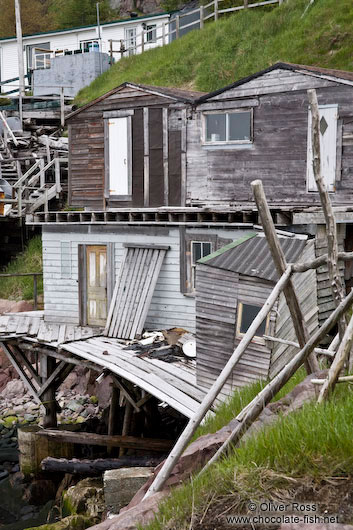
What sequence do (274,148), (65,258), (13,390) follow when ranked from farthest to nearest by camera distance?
(13,390), (65,258), (274,148)

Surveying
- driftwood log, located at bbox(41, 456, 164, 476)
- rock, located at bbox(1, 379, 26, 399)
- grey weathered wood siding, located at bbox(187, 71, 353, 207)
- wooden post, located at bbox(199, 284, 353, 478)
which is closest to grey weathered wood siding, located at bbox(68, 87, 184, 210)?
grey weathered wood siding, located at bbox(187, 71, 353, 207)

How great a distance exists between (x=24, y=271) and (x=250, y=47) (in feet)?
56.9

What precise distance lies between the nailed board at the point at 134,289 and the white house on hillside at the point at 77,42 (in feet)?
93.4

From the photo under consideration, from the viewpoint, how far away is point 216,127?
19.5 metres

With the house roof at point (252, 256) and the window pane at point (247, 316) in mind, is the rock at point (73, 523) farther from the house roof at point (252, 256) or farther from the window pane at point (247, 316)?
the house roof at point (252, 256)

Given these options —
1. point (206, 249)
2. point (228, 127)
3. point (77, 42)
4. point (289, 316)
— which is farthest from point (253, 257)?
point (77, 42)

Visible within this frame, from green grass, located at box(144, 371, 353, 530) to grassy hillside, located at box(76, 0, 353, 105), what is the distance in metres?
25.7

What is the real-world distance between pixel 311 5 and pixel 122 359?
25621mm

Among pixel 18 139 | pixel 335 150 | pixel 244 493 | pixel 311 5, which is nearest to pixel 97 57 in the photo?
pixel 18 139

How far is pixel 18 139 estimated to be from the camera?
112 feet

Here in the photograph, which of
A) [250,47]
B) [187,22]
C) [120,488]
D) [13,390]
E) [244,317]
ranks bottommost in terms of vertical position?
[13,390]

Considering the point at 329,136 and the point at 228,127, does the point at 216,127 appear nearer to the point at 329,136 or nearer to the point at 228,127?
the point at 228,127

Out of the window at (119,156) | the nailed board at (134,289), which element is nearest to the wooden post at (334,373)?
the nailed board at (134,289)

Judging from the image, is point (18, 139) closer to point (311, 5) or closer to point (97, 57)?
point (97, 57)
